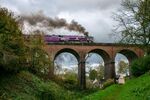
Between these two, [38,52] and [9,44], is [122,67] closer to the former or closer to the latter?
[38,52]

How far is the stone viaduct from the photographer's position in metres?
80.2

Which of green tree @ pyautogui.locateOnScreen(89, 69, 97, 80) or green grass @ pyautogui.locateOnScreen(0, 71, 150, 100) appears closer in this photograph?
green grass @ pyautogui.locateOnScreen(0, 71, 150, 100)

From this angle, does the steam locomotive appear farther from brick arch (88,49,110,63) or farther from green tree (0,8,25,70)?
green tree (0,8,25,70)

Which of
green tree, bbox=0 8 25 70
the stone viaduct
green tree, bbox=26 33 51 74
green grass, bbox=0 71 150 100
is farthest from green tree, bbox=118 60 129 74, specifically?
green grass, bbox=0 71 150 100

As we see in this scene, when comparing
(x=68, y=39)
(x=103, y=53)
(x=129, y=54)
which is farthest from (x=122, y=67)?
(x=68, y=39)

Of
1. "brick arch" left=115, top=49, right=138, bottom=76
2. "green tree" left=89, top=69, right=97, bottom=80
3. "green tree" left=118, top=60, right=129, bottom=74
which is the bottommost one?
"green tree" left=89, top=69, right=97, bottom=80

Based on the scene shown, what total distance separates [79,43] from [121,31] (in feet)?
98.8

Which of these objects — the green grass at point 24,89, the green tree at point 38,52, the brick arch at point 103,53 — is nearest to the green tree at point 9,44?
the green grass at point 24,89

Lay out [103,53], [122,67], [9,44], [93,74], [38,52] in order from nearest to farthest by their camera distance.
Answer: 1. [9,44]
2. [38,52]
3. [103,53]
4. [122,67]
5. [93,74]

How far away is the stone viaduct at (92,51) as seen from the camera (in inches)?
3159

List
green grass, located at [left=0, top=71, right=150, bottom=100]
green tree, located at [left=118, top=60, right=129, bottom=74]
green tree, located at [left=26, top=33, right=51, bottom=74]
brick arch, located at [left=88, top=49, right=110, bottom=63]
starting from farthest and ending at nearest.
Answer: green tree, located at [left=118, top=60, right=129, bottom=74]
brick arch, located at [left=88, top=49, right=110, bottom=63]
green tree, located at [left=26, top=33, right=51, bottom=74]
green grass, located at [left=0, top=71, right=150, bottom=100]

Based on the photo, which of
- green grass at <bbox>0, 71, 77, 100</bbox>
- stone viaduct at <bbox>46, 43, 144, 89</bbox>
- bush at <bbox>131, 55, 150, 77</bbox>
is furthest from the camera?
stone viaduct at <bbox>46, 43, 144, 89</bbox>

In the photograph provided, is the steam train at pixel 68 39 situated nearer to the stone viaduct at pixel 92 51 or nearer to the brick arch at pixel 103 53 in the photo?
the stone viaduct at pixel 92 51

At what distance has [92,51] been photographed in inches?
3300
